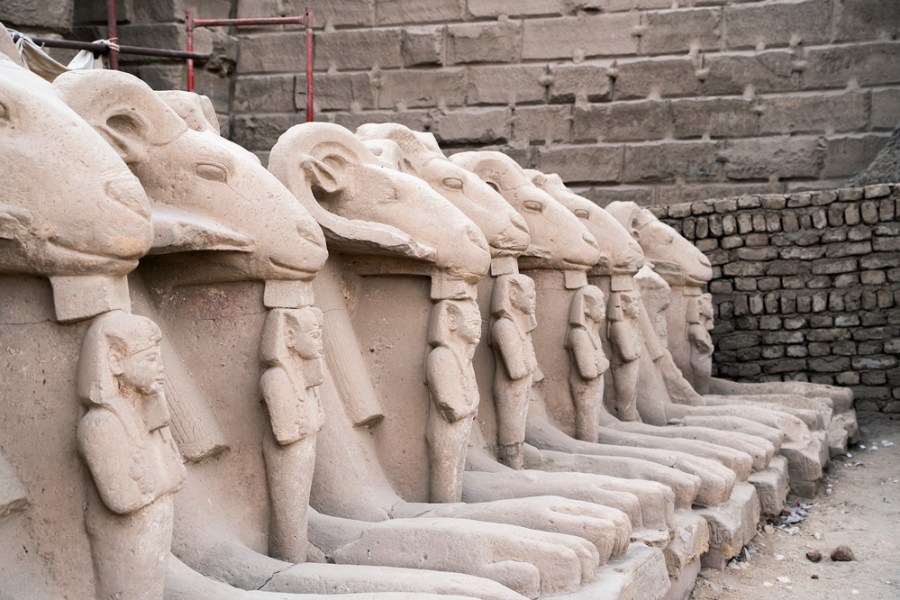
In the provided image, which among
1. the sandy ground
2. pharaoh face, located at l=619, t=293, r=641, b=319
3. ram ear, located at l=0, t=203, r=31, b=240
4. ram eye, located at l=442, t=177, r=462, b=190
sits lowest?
the sandy ground

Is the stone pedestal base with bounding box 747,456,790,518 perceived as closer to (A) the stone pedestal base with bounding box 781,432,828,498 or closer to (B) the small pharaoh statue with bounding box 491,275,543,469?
(A) the stone pedestal base with bounding box 781,432,828,498

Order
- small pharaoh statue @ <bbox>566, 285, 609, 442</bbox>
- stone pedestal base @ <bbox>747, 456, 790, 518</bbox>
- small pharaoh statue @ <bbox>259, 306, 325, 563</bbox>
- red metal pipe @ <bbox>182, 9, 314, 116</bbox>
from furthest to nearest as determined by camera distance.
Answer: red metal pipe @ <bbox>182, 9, 314, 116</bbox> < stone pedestal base @ <bbox>747, 456, 790, 518</bbox> < small pharaoh statue @ <bbox>566, 285, 609, 442</bbox> < small pharaoh statue @ <bbox>259, 306, 325, 563</bbox>

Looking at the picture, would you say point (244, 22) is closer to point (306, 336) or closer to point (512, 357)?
point (512, 357)

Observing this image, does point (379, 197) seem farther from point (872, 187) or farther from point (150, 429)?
point (872, 187)

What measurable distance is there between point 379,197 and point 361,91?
23.2ft

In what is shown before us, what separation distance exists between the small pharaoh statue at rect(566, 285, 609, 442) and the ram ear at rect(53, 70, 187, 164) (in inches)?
106

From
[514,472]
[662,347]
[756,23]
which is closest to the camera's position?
[514,472]

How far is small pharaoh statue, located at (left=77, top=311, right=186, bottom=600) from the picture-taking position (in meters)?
2.39

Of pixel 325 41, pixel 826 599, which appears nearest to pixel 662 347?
pixel 826 599

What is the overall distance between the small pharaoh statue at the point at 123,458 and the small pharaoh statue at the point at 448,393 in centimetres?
171

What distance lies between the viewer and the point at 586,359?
5383 millimetres

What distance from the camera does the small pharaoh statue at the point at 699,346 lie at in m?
7.64

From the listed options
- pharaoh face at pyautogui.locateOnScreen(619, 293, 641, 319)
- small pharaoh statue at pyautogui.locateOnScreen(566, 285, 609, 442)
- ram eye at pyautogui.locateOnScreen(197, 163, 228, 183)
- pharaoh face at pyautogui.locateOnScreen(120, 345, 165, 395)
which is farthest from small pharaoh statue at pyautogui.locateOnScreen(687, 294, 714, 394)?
pharaoh face at pyautogui.locateOnScreen(120, 345, 165, 395)

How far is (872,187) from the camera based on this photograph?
8.59 metres
